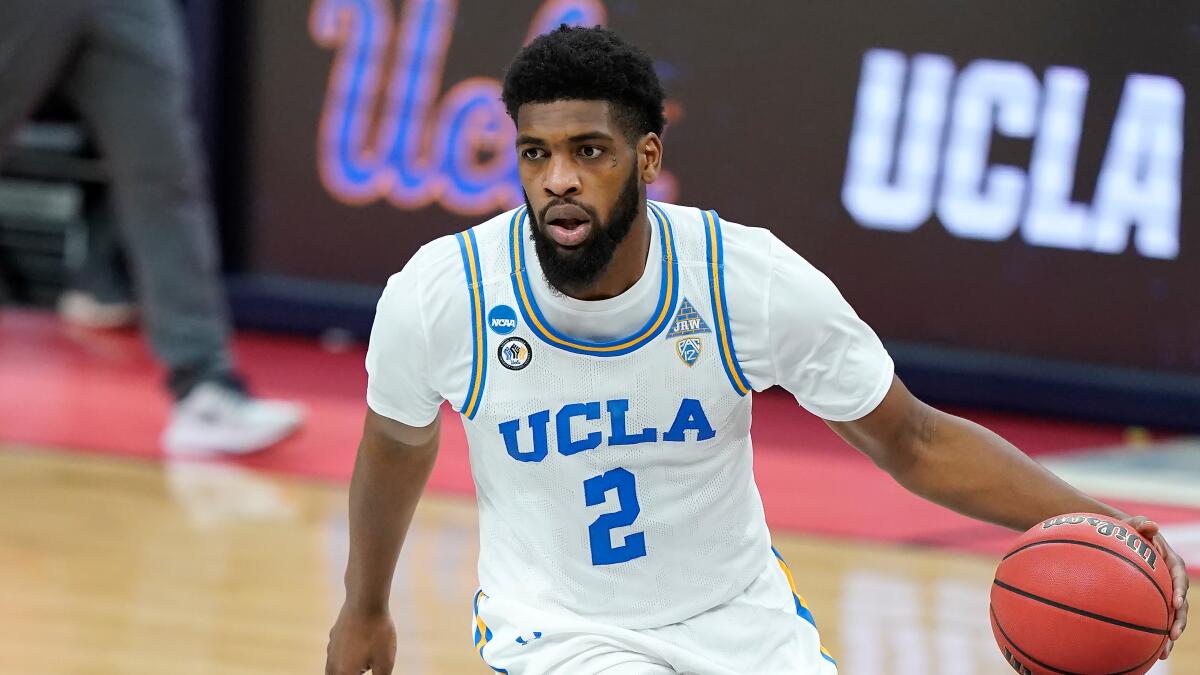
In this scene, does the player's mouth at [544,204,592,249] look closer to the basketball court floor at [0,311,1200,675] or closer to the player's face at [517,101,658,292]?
the player's face at [517,101,658,292]

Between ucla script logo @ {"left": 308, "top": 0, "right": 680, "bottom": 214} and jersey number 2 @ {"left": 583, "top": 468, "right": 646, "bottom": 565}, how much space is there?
4.11 meters

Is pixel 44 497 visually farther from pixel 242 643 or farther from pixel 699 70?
pixel 699 70

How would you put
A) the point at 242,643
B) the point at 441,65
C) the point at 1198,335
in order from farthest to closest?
the point at 441,65 < the point at 1198,335 < the point at 242,643

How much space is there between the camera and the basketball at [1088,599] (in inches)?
108

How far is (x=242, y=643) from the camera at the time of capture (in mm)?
4324

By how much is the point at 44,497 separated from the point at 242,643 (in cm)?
142

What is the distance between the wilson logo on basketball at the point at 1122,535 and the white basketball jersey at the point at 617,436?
0.55m

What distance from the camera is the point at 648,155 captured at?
2.74 metres

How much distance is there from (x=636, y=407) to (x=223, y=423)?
3.32 m

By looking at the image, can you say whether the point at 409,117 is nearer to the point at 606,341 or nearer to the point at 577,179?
the point at 606,341

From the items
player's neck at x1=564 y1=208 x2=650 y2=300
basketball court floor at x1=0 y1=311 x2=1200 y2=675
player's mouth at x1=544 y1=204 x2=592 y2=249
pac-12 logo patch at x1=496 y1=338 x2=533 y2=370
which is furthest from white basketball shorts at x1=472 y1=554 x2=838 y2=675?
basketball court floor at x1=0 y1=311 x2=1200 y2=675

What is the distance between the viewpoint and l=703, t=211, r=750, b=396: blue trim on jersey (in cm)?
280

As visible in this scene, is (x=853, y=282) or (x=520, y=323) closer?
(x=520, y=323)

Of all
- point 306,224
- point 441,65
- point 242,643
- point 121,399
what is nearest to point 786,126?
point 441,65
